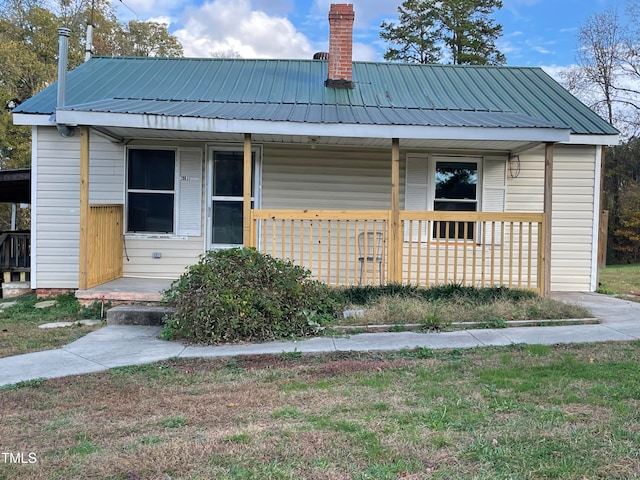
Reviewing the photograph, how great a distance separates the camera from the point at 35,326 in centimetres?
656

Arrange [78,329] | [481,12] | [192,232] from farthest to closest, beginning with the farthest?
1. [481,12]
2. [192,232]
3. [78,329]

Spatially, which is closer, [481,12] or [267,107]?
[267,107]

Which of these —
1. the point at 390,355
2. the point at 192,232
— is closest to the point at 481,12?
the point at 192,232

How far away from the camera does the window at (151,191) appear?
8.70 metres

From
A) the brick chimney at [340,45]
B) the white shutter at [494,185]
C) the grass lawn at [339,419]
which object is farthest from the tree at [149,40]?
the grass lawn at [339,419]

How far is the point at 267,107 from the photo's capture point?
7.95 metres

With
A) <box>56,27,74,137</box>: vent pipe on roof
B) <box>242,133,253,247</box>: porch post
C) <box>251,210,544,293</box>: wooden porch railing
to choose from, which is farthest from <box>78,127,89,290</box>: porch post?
<box>251,210,544,293</box>: wooden porch railing

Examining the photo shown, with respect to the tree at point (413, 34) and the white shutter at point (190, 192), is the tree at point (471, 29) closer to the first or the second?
the tree at point (413, 34)

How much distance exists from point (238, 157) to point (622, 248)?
20.2m

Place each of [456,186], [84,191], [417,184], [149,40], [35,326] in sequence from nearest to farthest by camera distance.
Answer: [35,326]
[84,191]
[417,184]
[456,186]
[149,40]

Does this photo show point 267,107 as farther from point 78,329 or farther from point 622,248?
point 622,248

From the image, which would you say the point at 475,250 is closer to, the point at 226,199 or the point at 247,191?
the point at 247,191

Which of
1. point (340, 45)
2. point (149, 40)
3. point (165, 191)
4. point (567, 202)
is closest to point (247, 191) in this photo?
point (165, 191)

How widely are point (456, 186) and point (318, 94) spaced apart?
2.92 metres
